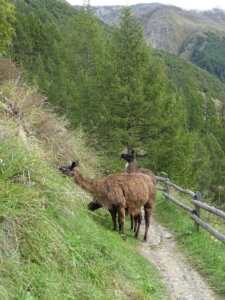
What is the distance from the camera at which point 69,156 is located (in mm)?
10016

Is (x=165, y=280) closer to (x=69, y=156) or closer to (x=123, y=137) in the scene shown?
(x=69, y=156)

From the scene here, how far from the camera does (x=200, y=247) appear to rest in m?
7.49

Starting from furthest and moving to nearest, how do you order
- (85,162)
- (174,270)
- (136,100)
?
(136,100)
(85,162)
(174,270)

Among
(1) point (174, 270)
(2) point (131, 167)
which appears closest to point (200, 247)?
(1) point (174, 270)

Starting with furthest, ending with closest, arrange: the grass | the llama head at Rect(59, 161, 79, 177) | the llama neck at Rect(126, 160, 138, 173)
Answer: the llama neck at Rect(126, 160, 138, 173) < the llama head at Rect(59, 161, 79, 177) < the grass

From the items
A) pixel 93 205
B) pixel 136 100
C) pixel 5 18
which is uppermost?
pixel 5 18

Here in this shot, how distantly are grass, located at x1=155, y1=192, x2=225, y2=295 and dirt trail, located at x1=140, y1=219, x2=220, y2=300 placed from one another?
17 centimetres

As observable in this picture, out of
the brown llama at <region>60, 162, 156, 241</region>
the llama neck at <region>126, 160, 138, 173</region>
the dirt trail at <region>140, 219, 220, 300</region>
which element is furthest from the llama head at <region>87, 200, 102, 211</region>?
the llama neck at <region>126, 160, 138, 173</region>

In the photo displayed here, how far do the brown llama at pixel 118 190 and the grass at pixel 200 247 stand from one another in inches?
59.2

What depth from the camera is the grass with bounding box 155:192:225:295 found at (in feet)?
20.4

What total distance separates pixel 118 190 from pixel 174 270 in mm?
1954

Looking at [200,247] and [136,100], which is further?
[136,100]

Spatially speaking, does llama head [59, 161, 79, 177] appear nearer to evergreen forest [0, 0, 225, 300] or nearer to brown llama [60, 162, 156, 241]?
brown llama [60, 162, 156, 241]

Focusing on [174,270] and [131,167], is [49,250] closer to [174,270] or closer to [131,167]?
[174,270]
